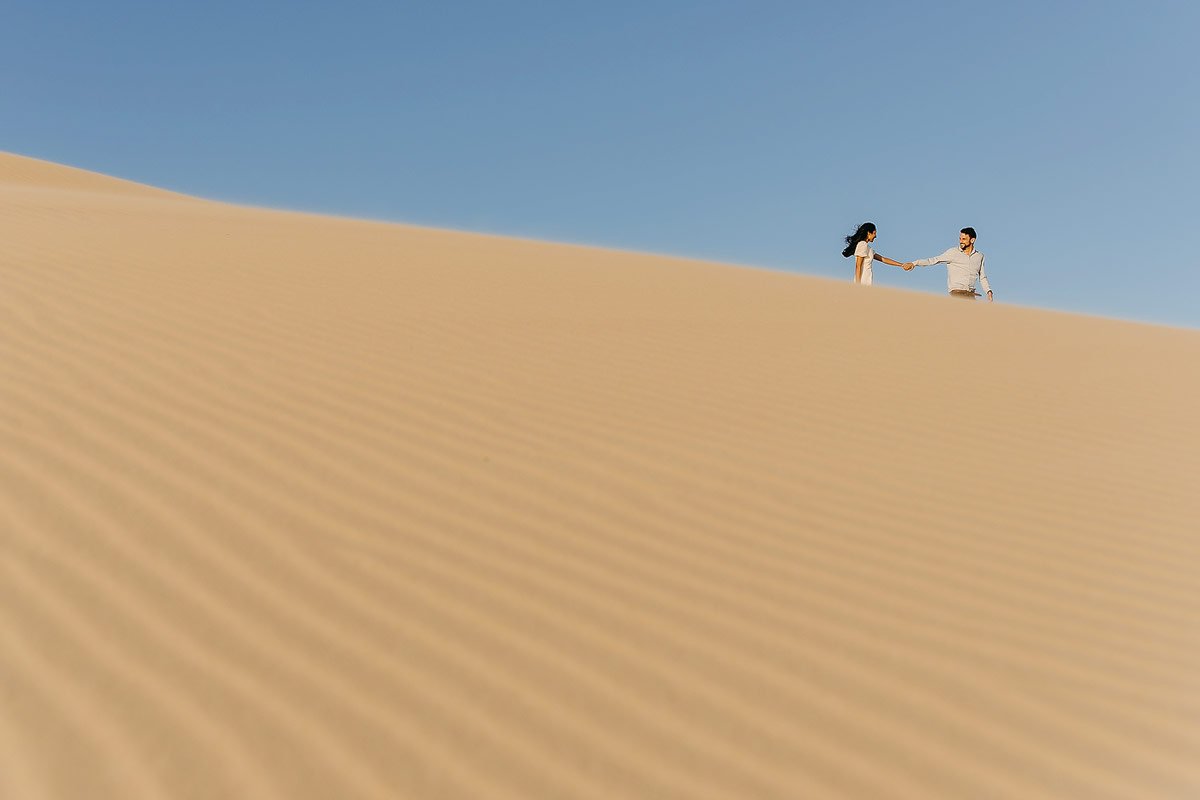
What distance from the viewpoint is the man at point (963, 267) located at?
10.3 metres

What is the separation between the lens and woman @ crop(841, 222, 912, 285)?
35.8 feet

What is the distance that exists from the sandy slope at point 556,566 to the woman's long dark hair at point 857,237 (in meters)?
5.08

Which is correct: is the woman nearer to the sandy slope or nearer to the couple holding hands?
the couple holding hands

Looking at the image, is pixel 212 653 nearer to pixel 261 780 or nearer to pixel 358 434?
pixel 261 780

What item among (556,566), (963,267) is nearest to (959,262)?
(963,267)

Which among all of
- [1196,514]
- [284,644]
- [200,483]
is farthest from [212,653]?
[1196,514]

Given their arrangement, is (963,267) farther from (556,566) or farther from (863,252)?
(556,566)

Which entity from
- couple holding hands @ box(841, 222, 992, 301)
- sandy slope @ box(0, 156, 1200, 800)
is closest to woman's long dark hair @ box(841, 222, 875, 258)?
couple holding hands @ box(841, 222, 992, 301)

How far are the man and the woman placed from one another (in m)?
0.64

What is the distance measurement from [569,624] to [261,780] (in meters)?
1.07

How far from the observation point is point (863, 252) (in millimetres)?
10984

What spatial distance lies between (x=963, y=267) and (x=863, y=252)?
47.7 inches

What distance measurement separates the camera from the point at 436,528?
344 cm

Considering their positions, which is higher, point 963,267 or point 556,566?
point 963,267
